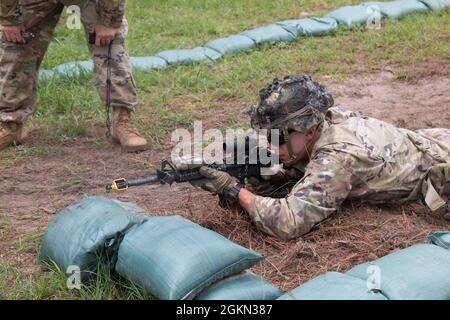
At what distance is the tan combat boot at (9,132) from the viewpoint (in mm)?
5293

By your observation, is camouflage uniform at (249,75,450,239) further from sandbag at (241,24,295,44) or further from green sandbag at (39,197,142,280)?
sandbag at (241,24,295,44)

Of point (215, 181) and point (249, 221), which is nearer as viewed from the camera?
point (215, 181)

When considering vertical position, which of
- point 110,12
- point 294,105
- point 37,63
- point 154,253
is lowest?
point 154,253

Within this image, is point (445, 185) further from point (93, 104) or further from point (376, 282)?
point (93, 104)

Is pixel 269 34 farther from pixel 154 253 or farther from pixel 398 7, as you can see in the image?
pixel 154 253

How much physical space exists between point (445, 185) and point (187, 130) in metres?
2.49

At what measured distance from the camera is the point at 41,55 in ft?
17.1

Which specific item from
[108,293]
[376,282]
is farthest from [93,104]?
[376,282]

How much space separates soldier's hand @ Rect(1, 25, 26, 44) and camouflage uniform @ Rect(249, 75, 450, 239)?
2.18m

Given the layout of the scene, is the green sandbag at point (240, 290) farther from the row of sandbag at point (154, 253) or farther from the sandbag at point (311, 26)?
the sandbag at point (311, 26)

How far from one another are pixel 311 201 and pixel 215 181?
1.63 ft

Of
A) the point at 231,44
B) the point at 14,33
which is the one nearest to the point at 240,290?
the point at 14,33

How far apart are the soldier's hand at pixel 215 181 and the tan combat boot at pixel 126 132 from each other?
1.73 m

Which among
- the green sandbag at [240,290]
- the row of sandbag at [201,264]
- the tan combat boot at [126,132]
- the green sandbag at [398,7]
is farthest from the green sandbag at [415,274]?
the green sandbag at [398,7]
